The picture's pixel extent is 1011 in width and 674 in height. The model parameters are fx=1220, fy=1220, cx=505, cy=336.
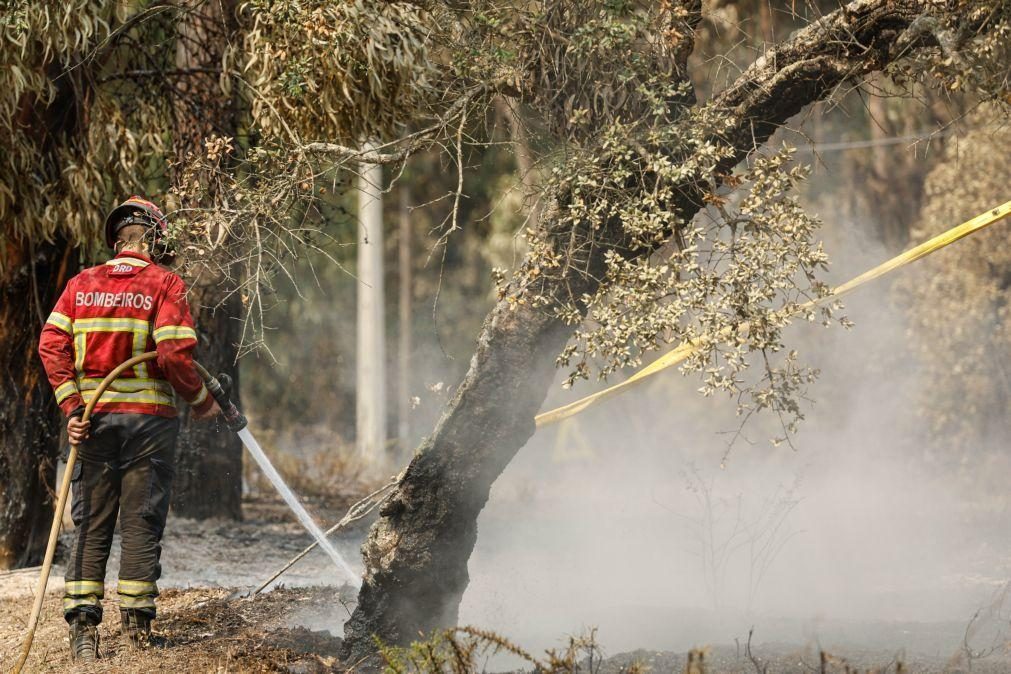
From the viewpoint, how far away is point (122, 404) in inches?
221

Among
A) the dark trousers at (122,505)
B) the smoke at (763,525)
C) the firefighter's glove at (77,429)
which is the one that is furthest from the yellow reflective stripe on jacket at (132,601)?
the smoke at (763,525)

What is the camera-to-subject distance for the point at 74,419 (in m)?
5.48

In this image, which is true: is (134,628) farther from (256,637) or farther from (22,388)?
(22,388)

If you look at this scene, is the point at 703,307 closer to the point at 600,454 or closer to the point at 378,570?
the point at 378,570

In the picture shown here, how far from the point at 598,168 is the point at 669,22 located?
2.47 feet

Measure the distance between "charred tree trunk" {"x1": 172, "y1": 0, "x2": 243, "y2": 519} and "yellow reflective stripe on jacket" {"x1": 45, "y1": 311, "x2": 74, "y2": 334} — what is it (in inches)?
123

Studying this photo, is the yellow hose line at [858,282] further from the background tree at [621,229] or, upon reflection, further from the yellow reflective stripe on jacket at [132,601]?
the yellow reflective stripe on jacket at [132,601]

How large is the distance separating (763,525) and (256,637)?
6.99 m

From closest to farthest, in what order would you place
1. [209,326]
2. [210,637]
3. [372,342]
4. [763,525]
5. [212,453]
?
[210,637], [209,326], [212,453], [763,525], [372,342]

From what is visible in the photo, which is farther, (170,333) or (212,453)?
(212,453)

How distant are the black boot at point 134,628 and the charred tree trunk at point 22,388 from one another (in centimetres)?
294

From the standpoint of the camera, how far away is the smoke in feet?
25.0

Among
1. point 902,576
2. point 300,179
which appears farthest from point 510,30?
point 902,576

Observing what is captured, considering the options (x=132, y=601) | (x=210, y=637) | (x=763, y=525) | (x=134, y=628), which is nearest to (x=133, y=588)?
(x=132, y=601)
